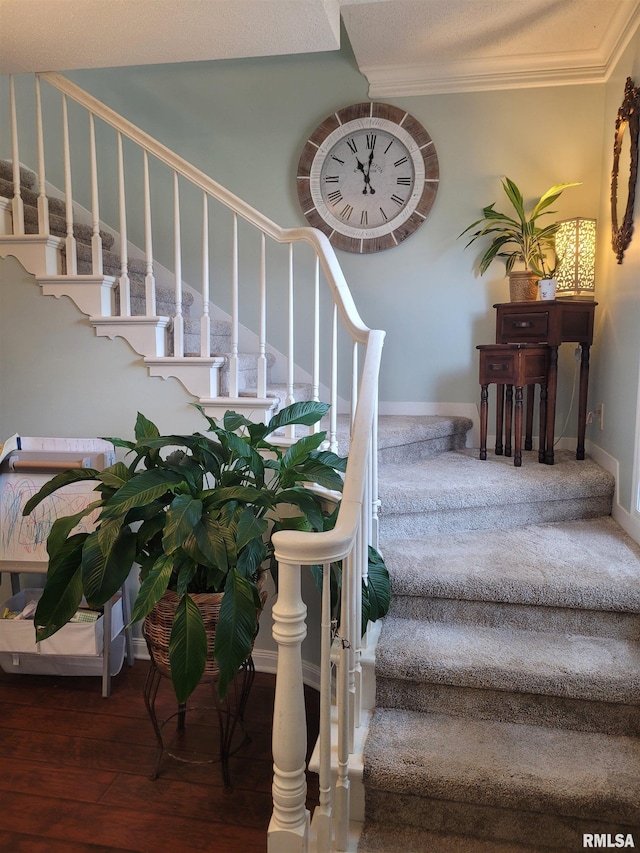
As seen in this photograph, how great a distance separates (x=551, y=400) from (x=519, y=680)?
1646mm

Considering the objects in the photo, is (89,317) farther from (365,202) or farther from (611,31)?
(611,31)

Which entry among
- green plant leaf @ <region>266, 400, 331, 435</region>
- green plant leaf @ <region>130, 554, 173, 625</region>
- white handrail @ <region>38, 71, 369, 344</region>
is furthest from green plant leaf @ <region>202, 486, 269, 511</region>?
white handrail @ <region>38, 71, 369, 344</region>

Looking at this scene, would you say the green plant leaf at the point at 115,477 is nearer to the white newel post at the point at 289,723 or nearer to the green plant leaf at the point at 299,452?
the green plant leaf at the point at 299,452

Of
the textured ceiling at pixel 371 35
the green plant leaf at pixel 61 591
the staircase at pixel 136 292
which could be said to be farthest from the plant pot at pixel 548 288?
the green plant leaf at pixel 61 591

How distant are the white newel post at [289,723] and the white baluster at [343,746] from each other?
18 cm

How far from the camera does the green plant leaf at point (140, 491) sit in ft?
5.73

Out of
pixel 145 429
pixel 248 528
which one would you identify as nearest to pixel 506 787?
pixel 248 528

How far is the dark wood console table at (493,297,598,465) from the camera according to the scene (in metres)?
3.05

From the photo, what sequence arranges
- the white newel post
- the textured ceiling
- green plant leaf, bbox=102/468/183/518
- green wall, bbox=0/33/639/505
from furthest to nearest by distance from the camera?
green wall, bbox=0/33/639/505 → the textured ceiling → green plant leaf, bbox=102/468/183/518 → the white newel post

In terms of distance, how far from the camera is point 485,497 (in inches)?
→ 104

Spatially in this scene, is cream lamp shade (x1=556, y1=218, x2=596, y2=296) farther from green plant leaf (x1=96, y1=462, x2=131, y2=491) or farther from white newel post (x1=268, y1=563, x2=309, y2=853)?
white newel post (x1=268, y1=563, x2=309, y2=853)

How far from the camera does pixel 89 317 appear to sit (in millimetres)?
2801

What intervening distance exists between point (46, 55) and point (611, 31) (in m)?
2.71

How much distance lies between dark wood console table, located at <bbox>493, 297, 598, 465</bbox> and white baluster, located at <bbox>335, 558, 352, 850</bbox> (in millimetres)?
1872
